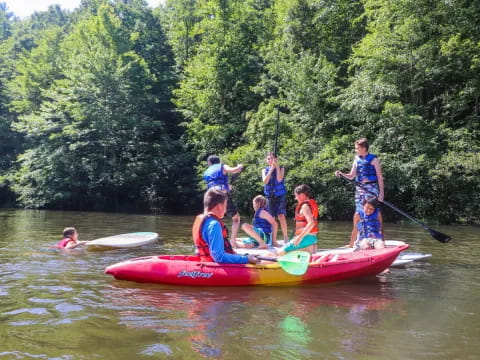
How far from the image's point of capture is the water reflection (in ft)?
11.3

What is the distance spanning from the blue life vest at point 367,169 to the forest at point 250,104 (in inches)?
364

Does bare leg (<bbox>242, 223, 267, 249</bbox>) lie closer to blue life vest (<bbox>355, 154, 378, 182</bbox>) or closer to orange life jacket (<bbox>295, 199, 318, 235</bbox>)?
orange life jacket (<bbox>295, 199, 318, 235</bbox>)

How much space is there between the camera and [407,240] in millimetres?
10133

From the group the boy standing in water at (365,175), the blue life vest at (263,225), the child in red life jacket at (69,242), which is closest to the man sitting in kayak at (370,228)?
the boy standing in water at (365,175)

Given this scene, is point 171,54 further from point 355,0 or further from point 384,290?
point 384,290

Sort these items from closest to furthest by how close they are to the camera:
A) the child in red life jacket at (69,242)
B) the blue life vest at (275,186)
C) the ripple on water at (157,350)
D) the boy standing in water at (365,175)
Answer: the ripple on water at (157,350), the boy standing in water at (365,175), the blue life vest at (275,186), the child in red life jacket at (69,242)

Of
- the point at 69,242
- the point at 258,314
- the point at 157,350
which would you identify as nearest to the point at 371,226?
the point at 258,314

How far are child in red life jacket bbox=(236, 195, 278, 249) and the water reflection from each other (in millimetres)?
1847

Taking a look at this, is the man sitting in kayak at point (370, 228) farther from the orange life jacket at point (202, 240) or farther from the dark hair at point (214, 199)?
the dark hair at point (214, 199)

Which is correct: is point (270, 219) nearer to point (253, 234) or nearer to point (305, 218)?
point (253, 234)

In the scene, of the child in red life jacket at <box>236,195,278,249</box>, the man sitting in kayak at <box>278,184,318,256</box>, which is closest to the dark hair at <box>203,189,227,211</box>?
the man sitting in kayak at <box>278,184,318,256</box>

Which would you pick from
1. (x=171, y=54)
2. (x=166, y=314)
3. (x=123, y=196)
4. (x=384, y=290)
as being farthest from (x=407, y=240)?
(x=171, y=54)

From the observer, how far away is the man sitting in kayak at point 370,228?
643 cm

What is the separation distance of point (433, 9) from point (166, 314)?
15.9 metres
